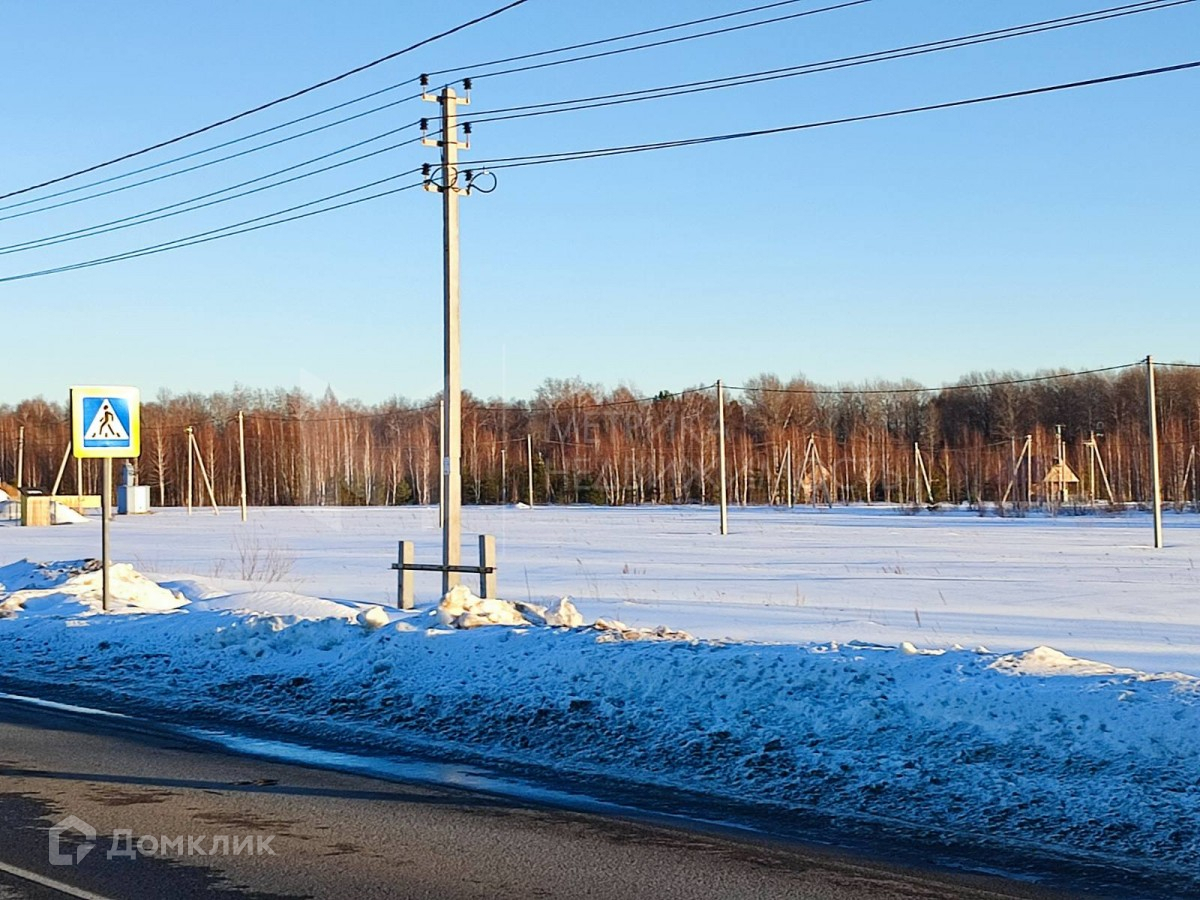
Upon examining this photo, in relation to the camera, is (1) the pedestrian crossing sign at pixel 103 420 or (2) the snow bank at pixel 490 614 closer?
(2) the snow bank at pixel 490 614

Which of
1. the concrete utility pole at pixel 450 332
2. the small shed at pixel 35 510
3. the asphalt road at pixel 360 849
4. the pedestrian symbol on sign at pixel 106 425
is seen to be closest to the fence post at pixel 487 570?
the concrete utility pole at pixel 450 332

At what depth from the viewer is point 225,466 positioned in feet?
420

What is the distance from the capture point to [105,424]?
17594 mm

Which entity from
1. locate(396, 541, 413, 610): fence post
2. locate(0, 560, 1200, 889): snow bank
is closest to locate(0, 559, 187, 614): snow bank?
locate(396, 541, 413, 610): fence post

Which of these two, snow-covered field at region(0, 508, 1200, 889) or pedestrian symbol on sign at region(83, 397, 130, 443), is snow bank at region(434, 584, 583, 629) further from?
pedestrian symbol on sign at region(83, 397, 130, 443)

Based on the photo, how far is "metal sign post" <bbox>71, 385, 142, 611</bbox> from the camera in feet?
56.9

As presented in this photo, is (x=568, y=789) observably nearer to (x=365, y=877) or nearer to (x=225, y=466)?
(x=365, y=877)

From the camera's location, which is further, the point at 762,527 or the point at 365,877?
the point at 762,527

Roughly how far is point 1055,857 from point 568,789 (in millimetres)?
3077

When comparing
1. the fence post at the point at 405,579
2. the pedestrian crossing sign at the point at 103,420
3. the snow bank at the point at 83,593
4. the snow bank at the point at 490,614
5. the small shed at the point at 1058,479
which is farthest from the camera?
the small shed at the point at 1058,479

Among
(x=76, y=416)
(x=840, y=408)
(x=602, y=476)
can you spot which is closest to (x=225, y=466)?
(x=602, y=476)

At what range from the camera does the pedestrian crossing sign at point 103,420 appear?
57.0 ft

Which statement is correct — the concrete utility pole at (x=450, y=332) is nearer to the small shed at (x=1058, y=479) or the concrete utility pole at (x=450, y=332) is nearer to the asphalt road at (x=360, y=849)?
the asphalt road at (x=360, y=849)

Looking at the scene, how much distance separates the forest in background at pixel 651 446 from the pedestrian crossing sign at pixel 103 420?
91798 millimetres
